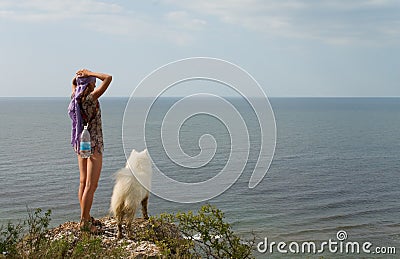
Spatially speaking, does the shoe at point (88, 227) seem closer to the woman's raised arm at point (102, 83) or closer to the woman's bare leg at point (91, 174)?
the woman's bare leg at point (91, 174)

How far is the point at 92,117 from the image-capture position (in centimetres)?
856

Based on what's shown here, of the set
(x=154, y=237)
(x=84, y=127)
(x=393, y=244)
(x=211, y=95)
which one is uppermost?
(x=211, y=95)

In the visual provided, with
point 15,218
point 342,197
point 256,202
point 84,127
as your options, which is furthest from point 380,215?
point 84,127

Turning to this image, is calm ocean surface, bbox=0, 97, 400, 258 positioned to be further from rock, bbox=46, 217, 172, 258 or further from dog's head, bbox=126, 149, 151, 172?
dog's head, bbox=126, 149, 151, 172

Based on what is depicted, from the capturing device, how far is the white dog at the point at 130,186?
30.8 ft

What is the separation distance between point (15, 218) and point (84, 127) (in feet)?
44.3

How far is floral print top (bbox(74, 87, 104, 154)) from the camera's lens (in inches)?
332

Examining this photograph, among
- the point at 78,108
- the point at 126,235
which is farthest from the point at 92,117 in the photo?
the point at 126,235

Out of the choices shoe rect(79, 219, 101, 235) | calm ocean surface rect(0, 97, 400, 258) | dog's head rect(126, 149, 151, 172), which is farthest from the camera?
calm ocean surface rect(0, 97, 400, 258)

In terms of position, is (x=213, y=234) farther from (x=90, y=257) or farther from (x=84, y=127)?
(x=84, y=127)

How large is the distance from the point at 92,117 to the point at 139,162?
58.8 inches

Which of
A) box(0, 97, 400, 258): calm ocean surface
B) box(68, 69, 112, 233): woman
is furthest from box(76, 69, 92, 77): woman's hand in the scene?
box(0, 97, 400, 258): calm ocean surface

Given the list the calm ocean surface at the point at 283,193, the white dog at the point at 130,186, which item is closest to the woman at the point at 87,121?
the white dog at the point at 130,186

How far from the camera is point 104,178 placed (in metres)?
29.5
